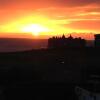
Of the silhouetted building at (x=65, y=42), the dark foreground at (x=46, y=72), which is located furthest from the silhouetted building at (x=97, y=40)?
the silhouetted building at (x=65, y=42)

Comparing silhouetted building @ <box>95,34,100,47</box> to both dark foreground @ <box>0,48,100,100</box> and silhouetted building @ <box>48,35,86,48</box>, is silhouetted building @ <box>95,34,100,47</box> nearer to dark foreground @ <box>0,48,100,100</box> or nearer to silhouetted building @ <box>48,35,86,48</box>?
dark foreground @ <box>0,48,100,100</box>

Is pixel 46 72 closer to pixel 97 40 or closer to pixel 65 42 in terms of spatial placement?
pixel 97 40

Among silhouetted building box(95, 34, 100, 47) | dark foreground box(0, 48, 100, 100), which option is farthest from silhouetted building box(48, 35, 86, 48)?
dark foreground box(0, 48, 100, 100)

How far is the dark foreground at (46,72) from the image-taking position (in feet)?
138

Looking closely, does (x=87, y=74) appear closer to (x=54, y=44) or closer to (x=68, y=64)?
(x=68, y=64)

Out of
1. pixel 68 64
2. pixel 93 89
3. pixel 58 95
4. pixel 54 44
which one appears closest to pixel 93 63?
pixel 68 64

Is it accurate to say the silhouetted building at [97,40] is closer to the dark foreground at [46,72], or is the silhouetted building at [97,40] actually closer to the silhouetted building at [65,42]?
the dark foreground at [46,72]

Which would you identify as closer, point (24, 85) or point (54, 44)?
point (24, 85)

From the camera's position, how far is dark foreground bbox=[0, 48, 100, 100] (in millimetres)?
42156

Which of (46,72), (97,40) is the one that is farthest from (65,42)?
(46,72)

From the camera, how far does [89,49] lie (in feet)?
216

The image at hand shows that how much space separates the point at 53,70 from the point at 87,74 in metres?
6.61

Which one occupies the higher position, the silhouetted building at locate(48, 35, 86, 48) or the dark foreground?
the silhouetted building at locate(48, 35, 86, 48)

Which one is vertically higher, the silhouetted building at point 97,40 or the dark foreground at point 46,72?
the silhouetted building at point 97,40
